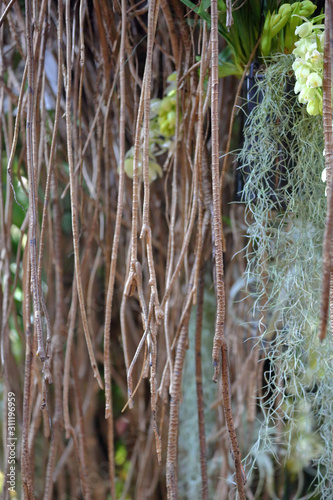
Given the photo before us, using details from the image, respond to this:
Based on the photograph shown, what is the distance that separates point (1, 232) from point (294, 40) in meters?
0.55

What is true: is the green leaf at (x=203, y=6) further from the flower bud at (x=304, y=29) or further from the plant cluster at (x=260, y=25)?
the flower bud at (x=304, y=29)

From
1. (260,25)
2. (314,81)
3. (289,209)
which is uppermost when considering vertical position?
(260,25)

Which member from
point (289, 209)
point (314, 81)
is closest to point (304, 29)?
point (314, 81)

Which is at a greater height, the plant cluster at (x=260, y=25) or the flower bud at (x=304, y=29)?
the plant cluster at (x=260, y=25)

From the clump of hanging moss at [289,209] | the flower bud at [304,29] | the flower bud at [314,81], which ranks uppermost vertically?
the flower bud at [304,29]

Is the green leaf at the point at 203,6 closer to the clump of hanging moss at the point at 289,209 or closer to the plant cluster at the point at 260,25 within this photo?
the plant cluster at the point at 260,25

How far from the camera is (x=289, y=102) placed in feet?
1.87

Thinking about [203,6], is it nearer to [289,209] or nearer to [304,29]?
[304,29]

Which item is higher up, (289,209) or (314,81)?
(314,81)

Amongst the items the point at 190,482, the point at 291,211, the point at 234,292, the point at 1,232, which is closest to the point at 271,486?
the point at 190,482

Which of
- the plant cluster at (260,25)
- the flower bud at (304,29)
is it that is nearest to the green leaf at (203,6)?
the plant cluster at (260,25)

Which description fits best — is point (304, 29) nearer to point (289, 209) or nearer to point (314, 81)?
point (314, 81)

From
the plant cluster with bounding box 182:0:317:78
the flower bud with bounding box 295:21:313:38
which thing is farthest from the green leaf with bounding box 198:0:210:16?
the flower bud with bounding box 295:21:313:38

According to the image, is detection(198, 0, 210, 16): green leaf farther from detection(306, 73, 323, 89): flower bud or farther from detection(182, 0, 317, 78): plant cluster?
detection(306, 73, 323, 89): flower bud
